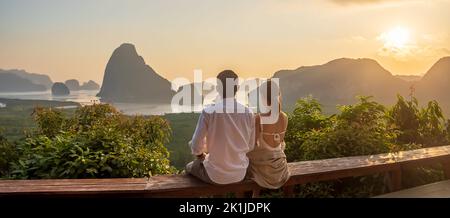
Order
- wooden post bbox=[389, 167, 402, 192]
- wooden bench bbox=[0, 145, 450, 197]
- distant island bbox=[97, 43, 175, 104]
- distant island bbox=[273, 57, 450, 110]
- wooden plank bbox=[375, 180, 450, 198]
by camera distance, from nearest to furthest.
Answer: wooden bench bbox=[0, 145, 450, 197], wooden plank bbox=[375, 180, 450, 198], wooden post bbox=[389, 167, 402, 192], distant island bbox=[273, 57, 450, 110], distant island bbox=[97, 43, 175, 104]

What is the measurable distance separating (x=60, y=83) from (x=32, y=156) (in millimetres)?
4045

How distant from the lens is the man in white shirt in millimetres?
2342

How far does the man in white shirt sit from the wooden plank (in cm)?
148

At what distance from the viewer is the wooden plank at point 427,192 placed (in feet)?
10.9

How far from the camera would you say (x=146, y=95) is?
7969 mm

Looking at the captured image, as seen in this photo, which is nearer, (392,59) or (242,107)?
(242,107)

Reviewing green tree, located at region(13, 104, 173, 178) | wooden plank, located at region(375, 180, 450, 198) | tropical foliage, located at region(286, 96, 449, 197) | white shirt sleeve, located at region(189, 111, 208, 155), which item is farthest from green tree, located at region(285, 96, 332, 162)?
white shirt sleeve, located at region(189, 111, 208, 155)

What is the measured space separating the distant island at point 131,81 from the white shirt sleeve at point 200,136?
3.73 m

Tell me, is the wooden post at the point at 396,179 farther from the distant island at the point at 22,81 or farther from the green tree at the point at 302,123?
the distant island at the point at 22,81

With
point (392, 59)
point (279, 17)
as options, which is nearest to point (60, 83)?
point (279, 17)

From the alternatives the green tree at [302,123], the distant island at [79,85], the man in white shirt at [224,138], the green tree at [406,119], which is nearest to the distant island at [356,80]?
the green tree at [302,123]

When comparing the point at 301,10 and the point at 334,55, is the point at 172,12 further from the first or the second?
the point at 334,55

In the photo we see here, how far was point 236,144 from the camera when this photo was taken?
2430mm

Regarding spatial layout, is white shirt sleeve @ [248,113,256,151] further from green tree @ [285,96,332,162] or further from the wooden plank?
green tree @ [285,96,332,162]
